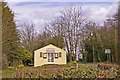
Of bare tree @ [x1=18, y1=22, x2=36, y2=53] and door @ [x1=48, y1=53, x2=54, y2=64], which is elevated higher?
bare tree @ [x1=18, y1=22, x2=36, y2=53]

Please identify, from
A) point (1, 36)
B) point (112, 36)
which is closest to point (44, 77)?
point (1, 36)

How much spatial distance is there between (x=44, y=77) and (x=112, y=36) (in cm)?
1684

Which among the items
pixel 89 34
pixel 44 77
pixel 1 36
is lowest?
pixel 44 77

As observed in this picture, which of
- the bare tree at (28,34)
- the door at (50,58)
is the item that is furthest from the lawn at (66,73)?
the door at (50,58)

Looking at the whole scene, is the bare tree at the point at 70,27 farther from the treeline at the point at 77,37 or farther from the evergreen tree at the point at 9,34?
the evergreen tree at the point at 9,34

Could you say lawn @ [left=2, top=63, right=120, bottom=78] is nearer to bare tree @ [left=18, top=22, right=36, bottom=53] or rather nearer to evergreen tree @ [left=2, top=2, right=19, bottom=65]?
evergreen tree @ [left=2, top=2, right=19, bottom=65]

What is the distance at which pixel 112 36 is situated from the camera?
19.5 meters

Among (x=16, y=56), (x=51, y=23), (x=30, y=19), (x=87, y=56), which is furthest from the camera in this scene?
(x=87, y=56)

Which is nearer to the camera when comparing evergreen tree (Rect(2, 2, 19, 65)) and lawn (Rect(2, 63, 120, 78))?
lawn (Rect(2, 63, 120, 78))

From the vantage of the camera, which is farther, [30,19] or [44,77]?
[30,19]

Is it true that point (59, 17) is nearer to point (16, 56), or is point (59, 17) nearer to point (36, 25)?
point (36, 25)

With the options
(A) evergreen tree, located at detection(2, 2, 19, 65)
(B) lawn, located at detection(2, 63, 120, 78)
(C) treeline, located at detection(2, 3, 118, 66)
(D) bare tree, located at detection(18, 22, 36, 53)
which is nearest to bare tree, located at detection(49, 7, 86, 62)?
(C) treeline, located at detection(2, 3, 118, 66)

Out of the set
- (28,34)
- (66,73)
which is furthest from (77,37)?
(66,73)

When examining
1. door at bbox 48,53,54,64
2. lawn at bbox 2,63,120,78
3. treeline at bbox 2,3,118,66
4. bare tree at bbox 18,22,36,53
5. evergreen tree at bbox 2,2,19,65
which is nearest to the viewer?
lawn at bbox 2,63,120,78
